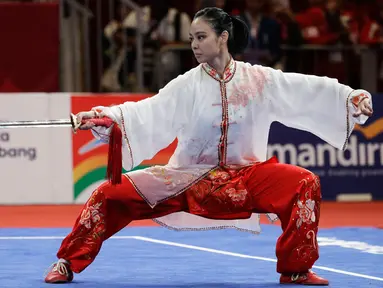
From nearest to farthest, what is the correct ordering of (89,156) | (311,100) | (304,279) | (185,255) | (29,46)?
(304,279) < (311,100) < (185,255) < (89,156) < (29,46)

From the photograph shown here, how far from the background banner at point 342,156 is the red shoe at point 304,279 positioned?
5.85m

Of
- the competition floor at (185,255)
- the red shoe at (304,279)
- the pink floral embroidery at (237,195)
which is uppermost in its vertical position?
the pink floral embroidery at (237,195)

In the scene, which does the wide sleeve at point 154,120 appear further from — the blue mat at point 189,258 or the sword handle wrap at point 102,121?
the blue mat at point 189,258

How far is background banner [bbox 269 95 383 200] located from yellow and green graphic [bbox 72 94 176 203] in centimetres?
135

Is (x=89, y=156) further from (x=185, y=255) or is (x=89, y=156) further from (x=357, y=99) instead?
(x=357, y=99)

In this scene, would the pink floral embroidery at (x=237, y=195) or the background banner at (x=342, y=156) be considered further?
the background banner at (x=342, y=156)

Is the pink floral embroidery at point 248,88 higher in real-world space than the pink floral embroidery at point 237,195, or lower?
higher

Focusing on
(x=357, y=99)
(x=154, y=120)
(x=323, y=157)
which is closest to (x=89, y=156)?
(x=323, y=157)

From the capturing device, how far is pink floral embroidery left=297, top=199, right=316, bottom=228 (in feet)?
20.9

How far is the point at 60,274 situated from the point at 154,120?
1119 mm

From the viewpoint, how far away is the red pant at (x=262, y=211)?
6398 mm

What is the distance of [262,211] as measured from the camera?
6594 mm

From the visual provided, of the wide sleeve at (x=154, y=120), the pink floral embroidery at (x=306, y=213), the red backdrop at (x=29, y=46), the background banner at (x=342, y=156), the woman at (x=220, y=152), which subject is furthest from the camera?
the red backdrop at (x=29, y=46)

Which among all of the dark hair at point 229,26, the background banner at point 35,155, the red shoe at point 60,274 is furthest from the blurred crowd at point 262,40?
the red shoe at point 60,274
